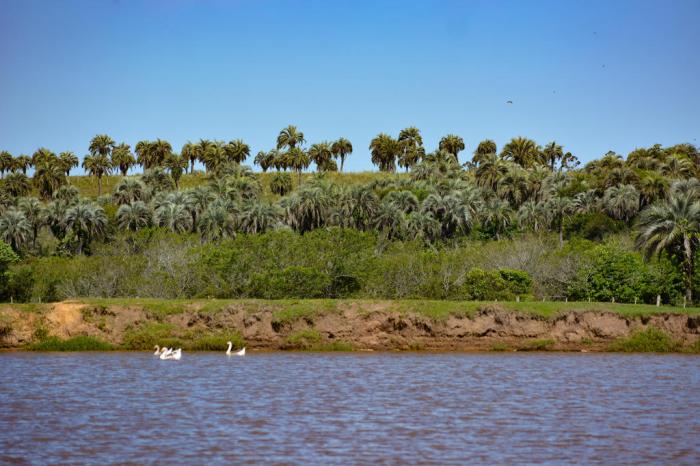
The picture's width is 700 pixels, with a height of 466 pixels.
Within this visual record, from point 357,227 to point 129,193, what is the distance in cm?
3169

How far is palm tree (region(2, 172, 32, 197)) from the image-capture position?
424ft

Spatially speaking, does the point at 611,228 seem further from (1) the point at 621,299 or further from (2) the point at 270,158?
(2) the point at 270,158

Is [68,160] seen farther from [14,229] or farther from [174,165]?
[14,229]

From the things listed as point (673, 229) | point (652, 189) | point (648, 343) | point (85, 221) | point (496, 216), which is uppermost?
point (652, 189)

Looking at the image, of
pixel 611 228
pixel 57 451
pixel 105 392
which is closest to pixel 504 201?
pixel 611 228

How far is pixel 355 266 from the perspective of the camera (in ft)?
221

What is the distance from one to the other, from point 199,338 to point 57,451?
31508 mm

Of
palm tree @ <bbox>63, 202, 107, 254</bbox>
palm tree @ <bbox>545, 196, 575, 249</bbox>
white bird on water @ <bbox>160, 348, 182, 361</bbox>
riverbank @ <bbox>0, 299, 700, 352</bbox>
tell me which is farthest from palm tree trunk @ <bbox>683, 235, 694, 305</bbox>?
palm tree @ <bbox>63, 202, 107, 254</bbox>

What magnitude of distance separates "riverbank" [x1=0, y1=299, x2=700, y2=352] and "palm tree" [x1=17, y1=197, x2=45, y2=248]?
159 feet

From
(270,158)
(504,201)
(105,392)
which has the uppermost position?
(270,158)

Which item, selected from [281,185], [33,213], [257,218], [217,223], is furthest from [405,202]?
[281,185]

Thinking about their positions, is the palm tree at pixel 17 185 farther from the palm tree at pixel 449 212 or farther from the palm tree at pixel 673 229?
the palm tree at pixel 673 229

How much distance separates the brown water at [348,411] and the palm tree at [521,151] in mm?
90751

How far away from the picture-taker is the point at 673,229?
190 feet
